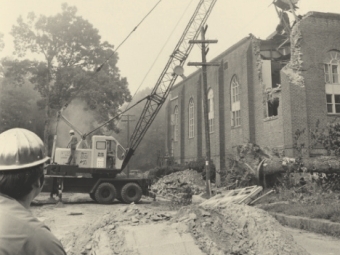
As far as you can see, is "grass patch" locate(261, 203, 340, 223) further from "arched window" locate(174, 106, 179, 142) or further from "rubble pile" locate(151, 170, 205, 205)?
"arched window" locate(174, 106, 179, 142)

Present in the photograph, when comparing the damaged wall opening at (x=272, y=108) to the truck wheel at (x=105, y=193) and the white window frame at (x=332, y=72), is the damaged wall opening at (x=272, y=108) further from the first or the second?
the truck wheel at (x=105, y=193)

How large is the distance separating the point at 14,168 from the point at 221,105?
28651 millimetres

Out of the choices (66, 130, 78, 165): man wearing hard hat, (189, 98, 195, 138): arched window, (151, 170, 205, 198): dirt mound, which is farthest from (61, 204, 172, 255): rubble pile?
(189, 98, 195, 138): arched window

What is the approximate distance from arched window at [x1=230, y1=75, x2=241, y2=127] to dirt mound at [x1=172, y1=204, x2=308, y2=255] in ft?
71.2

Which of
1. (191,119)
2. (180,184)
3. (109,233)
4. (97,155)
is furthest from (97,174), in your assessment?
(191,119)

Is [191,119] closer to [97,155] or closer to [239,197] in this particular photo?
[97,155]

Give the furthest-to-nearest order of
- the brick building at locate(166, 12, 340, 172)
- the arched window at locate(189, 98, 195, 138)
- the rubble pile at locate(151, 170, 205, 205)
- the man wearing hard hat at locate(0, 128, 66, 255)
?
the arched window at locate(189, 98, 195, 138)
the brick building at locate(166, 12, 340, 172)
the rubble pile at locate(151, 170, 205, 205)
the man wearing hard hat at locate(0, 128, 66, 255)

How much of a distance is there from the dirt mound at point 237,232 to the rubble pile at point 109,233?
0.49 meters

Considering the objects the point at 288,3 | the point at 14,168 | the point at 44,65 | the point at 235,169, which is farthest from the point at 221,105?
the point at 14,168

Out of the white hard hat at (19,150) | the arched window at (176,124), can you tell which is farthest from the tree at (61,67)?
the white hard hat at (19,150)

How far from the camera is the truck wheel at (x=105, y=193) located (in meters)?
16.8

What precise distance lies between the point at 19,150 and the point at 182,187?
20015 mm

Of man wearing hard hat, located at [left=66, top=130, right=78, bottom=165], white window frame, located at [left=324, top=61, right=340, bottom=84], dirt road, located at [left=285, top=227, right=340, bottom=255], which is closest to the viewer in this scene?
dirt road, located at [left=285, top=227, right=340, bottom=255]

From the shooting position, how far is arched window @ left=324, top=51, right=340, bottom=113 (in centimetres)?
2173
